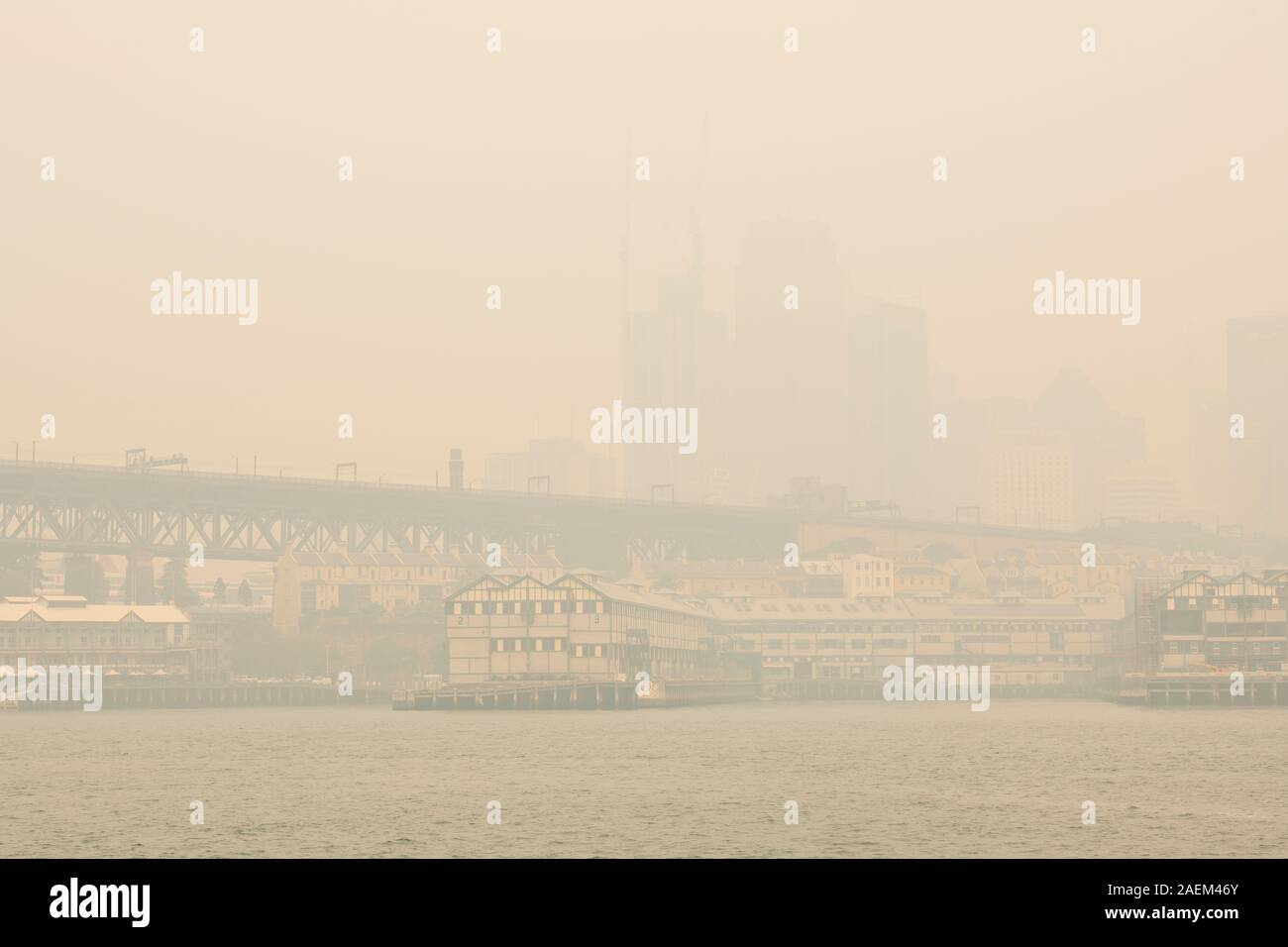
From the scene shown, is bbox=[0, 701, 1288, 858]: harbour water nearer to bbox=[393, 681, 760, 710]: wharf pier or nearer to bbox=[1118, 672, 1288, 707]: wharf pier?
bbox=[393, 681, 760, 710]: wharf pier

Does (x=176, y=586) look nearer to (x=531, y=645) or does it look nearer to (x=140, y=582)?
(x=140, y=582)

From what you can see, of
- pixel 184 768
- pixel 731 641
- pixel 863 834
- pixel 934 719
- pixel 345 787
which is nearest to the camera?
pixel 863 834

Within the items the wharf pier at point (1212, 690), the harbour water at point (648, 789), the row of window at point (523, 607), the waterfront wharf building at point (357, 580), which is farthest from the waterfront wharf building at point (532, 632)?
the waterfront wharf building at point (357, 580)

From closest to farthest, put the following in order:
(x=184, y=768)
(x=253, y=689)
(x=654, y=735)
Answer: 1. (x=184, y=768)
2. (x=654, y=735)
3. (x=253, y=689)

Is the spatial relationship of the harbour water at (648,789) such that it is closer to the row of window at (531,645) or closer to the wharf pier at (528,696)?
the wharf pier at (528,696)

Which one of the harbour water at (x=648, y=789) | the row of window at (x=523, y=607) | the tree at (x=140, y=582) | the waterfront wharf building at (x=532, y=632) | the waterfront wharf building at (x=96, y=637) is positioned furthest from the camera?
the tree at (x=140, y=582)

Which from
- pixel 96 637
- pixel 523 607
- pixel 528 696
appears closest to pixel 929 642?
pixel 523 607
